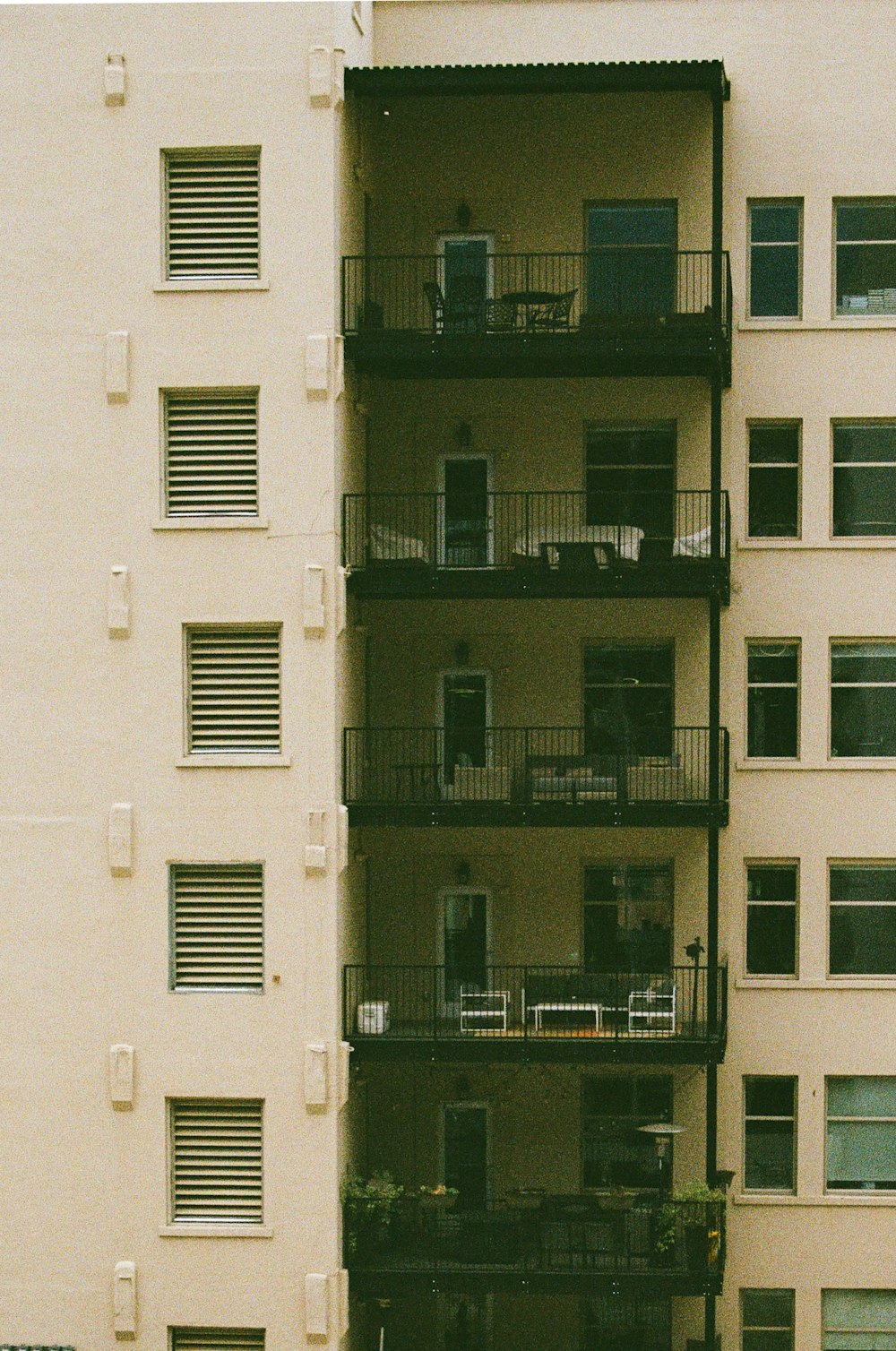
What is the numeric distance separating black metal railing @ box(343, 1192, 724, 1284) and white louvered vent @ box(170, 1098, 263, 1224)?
1329 millimetres

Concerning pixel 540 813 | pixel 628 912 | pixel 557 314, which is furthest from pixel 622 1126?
pixel 557 314

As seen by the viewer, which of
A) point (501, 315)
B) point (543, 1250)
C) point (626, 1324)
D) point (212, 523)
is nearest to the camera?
point (212, 523)

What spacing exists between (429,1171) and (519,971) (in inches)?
118

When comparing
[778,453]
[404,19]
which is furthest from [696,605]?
[404,19]

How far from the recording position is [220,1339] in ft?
67.6

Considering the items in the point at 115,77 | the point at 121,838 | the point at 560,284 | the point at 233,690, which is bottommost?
the point at 121,838

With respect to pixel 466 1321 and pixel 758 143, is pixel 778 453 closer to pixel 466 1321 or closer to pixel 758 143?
pixel 758 143

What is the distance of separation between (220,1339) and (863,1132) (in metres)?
8.85

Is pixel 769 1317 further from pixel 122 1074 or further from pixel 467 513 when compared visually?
pixel 467 513

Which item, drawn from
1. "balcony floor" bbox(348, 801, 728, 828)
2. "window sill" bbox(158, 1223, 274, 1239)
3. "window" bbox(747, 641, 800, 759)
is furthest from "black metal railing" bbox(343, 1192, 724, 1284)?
"window" bbox(747, 641, 800, 759)

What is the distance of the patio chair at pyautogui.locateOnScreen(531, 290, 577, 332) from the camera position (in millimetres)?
21594

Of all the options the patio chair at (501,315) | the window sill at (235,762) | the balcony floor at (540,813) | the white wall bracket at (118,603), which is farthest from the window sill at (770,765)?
the white wall bracket at (118,603)

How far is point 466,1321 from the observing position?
22844mm

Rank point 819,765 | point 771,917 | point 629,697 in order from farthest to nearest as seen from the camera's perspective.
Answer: point 771,917 → point 629,697 → point 819,765
